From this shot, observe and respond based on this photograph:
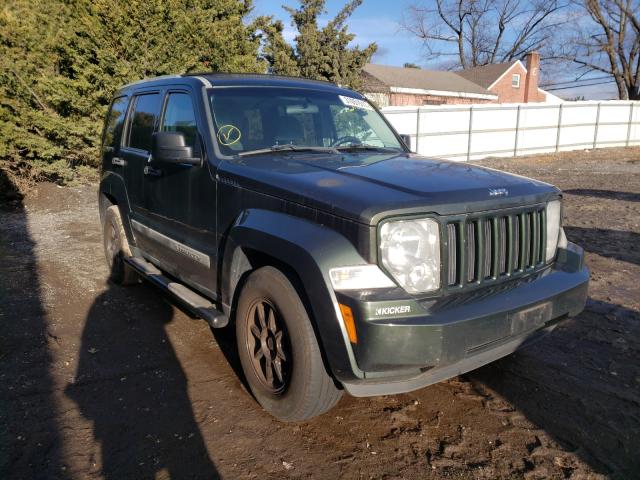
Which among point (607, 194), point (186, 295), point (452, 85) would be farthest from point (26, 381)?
point (452, 85)

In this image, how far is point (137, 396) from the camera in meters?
3.40

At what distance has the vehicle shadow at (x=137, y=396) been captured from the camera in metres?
2.73

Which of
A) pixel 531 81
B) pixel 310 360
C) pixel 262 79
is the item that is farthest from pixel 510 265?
pixel 531 81

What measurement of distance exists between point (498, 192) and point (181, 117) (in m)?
2.54

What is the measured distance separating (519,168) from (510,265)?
53.1 ft

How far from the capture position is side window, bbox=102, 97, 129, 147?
535cm

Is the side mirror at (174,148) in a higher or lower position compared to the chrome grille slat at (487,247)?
higher

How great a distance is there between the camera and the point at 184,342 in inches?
168

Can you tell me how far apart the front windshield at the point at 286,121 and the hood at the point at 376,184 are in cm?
23

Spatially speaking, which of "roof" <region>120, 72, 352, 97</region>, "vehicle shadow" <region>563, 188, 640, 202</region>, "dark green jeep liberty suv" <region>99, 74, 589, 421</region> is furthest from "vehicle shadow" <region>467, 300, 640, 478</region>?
"vehicle shadow" <region>563, 188, 640, 202</region>

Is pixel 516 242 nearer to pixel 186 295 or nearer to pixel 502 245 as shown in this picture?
pixel 502 245

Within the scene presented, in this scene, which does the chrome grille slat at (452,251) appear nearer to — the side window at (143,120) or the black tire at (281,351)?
the black tire at (281,351)

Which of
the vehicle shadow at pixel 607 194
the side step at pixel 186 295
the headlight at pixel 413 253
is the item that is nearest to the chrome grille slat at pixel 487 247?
the headlight at pixel 413 253

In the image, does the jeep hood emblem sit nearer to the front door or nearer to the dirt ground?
the dirt ground
